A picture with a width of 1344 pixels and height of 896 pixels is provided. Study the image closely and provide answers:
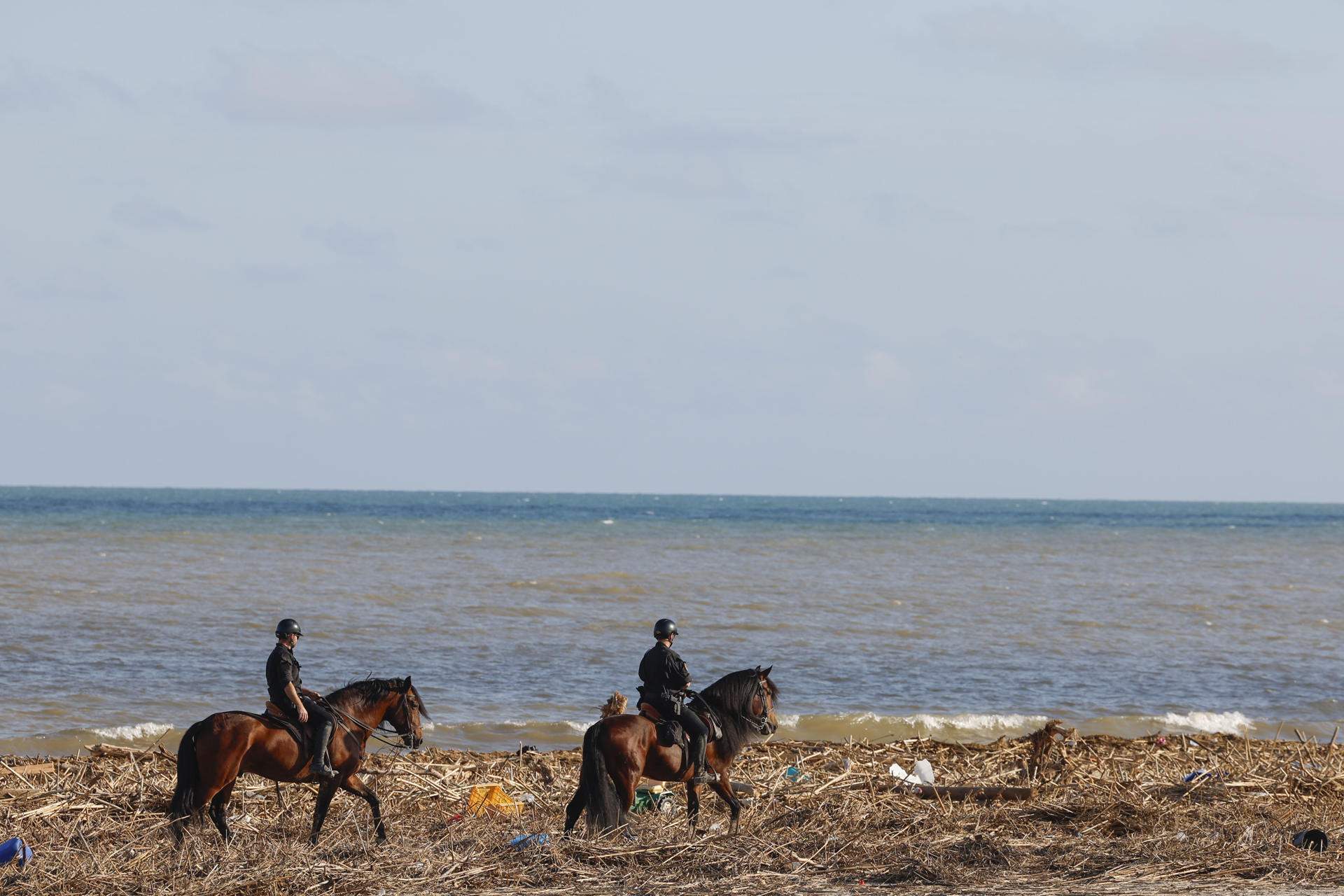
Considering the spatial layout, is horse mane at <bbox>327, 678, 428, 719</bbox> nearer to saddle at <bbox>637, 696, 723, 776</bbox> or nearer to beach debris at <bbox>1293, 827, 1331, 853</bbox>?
saddle at <bbox>637, 696, 723, 776</bbox>

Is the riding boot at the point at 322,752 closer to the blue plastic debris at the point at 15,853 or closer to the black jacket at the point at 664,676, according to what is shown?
the blue plastic debris at the point at 15,853

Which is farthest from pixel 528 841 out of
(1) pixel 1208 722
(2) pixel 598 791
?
(1) pixel 1208 722

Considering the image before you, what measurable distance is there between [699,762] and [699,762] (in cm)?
1

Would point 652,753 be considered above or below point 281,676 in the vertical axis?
below

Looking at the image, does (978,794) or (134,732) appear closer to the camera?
(978,794)

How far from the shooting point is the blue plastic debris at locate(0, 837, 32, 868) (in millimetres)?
10180

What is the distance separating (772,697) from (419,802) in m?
3.47

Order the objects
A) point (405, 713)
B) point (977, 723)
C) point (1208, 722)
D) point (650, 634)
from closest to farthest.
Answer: point (405, 713) < point (977, 723) < point (1208, 722) < point (650, 634)

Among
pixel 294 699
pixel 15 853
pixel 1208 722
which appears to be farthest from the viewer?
pixel 1208 722

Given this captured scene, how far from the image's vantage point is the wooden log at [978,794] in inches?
534

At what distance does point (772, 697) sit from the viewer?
13133mm

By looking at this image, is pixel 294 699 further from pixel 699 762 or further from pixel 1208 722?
pixel 1208 722

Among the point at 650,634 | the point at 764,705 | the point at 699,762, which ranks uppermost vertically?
the point at 764,705

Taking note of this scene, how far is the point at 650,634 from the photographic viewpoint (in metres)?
29.5
